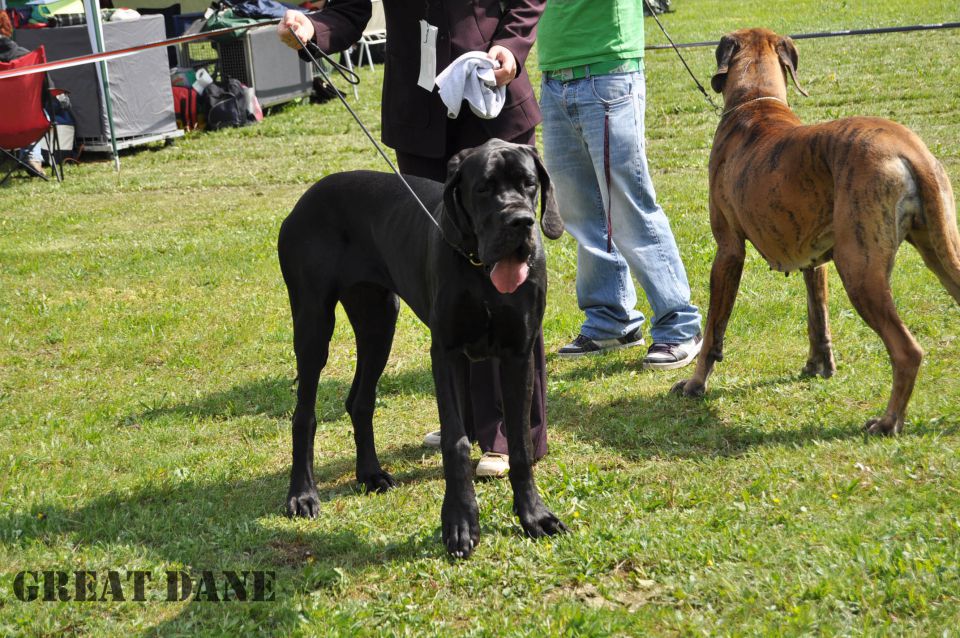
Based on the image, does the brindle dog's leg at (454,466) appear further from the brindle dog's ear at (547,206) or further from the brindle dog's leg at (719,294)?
the brindle dog's leg at (719,294)

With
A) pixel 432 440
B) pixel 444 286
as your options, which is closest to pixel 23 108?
pixel 432 440

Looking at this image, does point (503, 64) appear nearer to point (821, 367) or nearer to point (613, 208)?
point (613, 208)

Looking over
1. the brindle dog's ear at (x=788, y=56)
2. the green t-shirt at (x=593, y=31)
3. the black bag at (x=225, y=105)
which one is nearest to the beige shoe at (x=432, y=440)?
the green t-shirt at (x=593, y=31)

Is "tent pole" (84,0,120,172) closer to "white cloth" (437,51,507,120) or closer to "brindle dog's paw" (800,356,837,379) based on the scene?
"white cloth" (437,51,507,120)

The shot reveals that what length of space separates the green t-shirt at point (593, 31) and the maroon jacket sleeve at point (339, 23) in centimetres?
117

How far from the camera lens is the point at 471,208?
3184 millimetres

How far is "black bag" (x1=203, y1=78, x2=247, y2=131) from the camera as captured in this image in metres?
14.1

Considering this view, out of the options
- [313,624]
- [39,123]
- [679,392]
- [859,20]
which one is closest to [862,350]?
[679,392]

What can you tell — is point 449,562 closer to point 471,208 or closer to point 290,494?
point 290,494

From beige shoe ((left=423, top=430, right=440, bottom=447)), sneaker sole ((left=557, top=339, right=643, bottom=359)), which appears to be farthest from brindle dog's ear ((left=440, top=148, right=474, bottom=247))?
sneaker sole ((left=557, top=339, right=643, bottom=359))

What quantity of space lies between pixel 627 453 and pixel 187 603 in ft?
6.35

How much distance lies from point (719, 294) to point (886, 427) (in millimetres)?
1071

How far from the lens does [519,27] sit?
3879 millimetres

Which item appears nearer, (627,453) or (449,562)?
(449,562)
